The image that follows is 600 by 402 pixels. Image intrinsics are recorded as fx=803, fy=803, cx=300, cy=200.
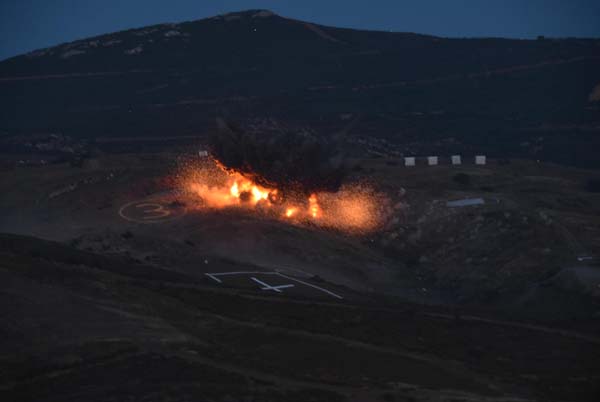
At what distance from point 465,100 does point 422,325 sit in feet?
329

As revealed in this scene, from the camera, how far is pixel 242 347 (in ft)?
77.4

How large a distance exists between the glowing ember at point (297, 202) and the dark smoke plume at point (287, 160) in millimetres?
996

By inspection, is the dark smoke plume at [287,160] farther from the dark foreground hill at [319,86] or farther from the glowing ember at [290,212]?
the dark foreground hill at [319,86]

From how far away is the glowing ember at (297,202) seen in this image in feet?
168

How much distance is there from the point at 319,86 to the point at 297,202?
80.3 meters

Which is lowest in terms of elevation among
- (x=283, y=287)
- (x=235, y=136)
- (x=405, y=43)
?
(x=283, y=287)

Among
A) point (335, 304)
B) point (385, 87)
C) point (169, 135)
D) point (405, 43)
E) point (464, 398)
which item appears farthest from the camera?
point (405, 43)

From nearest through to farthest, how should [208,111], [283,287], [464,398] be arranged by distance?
[464,398], [283,287], [208,111]

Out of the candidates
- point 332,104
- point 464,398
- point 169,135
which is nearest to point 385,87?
point 332,104

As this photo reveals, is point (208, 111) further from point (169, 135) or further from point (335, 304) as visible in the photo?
point (335, 304)

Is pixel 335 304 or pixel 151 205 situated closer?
pixel 335 304

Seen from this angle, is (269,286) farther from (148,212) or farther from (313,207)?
(148,212)

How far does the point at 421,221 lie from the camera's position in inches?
2068

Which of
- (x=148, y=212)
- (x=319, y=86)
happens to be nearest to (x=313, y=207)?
(x=148, y=212)
